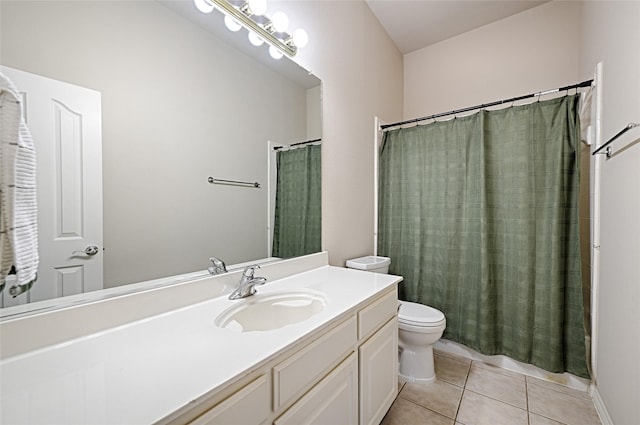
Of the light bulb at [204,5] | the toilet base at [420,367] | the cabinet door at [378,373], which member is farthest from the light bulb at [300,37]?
the toilet base at [420,367]

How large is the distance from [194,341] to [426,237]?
1904mm

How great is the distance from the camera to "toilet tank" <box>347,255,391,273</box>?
1.93 meters

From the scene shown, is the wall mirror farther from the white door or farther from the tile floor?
the tile floor

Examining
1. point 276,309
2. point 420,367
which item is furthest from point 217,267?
point 420,367

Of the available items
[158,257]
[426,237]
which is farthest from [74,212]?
[426,237]

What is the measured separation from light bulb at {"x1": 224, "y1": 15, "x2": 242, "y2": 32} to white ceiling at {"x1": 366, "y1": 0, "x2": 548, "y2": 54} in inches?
59.1

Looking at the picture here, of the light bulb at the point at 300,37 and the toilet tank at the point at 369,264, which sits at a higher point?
the light bulb at the point at 300,37

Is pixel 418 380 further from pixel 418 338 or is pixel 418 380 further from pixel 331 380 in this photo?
pixel 331 380

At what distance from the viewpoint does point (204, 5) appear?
44.9 inches

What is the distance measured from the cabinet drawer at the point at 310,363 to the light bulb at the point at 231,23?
4.48ft

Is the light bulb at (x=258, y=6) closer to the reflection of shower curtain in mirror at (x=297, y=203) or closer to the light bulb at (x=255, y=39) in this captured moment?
the light bulb at (x=255, y=39)

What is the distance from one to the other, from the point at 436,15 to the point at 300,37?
1.58 metres

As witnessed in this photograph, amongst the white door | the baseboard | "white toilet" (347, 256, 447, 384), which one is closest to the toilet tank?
"white toilet" (347, 256, 447, 384)

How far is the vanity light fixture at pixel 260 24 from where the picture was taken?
119 cm
